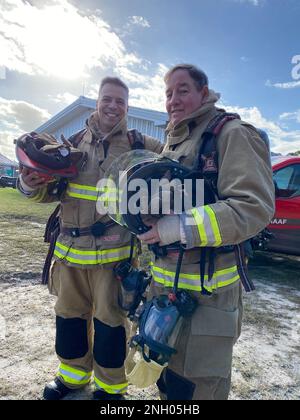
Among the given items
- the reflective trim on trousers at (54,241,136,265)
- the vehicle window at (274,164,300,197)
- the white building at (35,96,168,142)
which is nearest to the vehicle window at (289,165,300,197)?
→ the vehicle window at (274,164,300,197)

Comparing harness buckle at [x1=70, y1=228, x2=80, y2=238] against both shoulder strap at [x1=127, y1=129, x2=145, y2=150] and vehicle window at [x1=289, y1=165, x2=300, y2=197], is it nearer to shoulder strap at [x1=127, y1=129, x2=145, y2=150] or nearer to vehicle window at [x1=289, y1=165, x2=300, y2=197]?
shoulder strap at [x1=127, y1=129, x2=145, y2=150]

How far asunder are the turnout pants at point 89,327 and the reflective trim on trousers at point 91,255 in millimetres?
73

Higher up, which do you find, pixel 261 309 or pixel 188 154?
pixel 188 154

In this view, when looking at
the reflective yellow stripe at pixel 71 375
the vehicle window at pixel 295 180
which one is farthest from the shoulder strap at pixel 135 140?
the vehicle window at pixel 295 180

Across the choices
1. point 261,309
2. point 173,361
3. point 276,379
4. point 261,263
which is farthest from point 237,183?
point 261,263

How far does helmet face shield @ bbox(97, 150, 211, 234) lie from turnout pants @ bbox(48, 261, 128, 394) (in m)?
0.78

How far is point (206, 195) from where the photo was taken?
1.49 m

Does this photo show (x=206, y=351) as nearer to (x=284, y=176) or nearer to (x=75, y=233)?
(x=75, y=233)

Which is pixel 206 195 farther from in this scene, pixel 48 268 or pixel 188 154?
pixel 48 268

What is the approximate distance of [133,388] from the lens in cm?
239

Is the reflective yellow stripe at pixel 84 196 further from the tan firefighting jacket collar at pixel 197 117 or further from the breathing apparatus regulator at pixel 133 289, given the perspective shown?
the tan firefighting jacket collar at pixel 197 117

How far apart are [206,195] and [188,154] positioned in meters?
0.26

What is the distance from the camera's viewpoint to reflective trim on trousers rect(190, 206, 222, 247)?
131cm

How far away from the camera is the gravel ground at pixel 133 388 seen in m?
2.37
